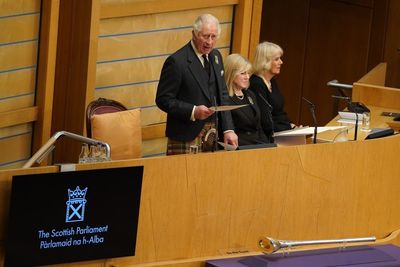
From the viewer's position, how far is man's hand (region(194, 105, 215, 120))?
19.9 feet

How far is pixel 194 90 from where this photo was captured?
6.42m

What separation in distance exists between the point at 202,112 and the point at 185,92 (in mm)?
365

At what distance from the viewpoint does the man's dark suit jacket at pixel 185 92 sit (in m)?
6.26

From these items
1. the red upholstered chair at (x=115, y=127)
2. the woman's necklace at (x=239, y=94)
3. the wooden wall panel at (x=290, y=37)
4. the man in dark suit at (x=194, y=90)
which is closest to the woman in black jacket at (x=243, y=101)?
the woman's necklace at (x=239, y=94)

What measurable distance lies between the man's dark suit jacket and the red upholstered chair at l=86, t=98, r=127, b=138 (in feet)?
0.98

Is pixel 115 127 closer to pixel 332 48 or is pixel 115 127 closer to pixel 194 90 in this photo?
pixel 194 90

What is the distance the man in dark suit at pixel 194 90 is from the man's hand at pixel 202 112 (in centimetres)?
2

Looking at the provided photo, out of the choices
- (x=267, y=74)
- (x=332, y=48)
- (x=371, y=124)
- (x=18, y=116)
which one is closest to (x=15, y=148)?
(x=18, y=116)

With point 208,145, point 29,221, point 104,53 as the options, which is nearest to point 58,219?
point 29,221

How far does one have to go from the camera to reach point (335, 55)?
11211mm

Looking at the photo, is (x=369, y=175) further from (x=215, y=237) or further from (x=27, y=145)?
(x=27, y=145)

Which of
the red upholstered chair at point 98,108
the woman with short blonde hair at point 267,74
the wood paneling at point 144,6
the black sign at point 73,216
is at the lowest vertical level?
the black sign at point 73,216

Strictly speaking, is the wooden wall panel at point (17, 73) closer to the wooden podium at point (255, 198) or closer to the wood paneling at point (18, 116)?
the wood paneling at point (18, 116)

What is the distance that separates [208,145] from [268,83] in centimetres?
108
